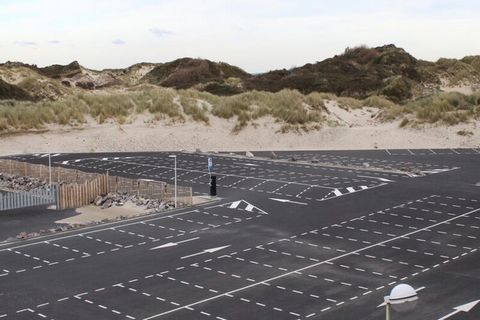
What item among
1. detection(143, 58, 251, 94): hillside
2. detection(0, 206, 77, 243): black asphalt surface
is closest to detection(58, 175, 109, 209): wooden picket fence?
detection(0, 206, 77, 243): black asphalt surface

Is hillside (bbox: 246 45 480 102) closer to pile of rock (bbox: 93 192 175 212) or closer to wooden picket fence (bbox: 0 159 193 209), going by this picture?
wooden picket fence (bbox: 0 159 193 209)

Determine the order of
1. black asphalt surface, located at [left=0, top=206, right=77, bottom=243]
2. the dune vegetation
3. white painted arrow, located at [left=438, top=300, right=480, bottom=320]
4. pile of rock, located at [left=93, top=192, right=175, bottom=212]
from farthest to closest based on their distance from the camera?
the dune vegetation → pile of rock, located at [left=93, top=192, right=175, bottom=212] → black asphalt surface, located at [left=0, top=206, right=77, bottom=243] → white painted arrow, located at [left=438, top=300, right=480, bottom=320]

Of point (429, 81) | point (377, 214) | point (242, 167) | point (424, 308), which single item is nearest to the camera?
point (424, 308)

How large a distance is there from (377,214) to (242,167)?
16.0m

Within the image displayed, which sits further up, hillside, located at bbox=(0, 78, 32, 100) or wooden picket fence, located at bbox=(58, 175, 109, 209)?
hillside, located at bbox=(0, 78, 32, 100)

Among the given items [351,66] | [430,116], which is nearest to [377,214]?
[430,116]

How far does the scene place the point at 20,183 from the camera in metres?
40.2

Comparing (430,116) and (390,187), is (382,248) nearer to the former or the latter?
(390,187)

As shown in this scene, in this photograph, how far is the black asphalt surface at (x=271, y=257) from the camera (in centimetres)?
1838

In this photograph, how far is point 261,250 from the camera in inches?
942

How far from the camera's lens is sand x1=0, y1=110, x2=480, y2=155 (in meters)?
56.4

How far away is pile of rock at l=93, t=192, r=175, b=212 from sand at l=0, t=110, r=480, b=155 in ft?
73.7

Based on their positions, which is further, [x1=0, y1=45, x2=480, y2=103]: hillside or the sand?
[x1=0, y1=45, x2=480, y2=103]: hillside

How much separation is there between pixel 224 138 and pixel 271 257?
3743 centimetres
